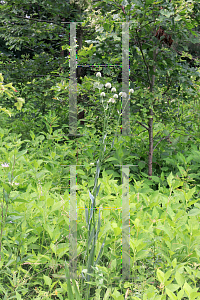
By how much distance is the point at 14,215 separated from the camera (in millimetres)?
1544

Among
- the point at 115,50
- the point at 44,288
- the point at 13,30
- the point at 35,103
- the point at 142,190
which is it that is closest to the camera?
the point at 44,288

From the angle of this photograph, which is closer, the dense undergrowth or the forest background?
the dense undergrowth

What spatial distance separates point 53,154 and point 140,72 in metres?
1.38

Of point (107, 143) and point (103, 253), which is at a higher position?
point (107, 143)

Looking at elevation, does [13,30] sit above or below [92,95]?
above

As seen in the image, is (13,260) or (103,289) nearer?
(13,260)

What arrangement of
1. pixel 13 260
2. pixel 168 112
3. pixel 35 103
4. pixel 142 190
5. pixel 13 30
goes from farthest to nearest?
pixel 35 103
pixel 13 30
pixel 168 112
pixel 142 190
pixel 13 260

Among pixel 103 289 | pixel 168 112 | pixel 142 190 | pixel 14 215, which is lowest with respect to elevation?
pixel 103 289

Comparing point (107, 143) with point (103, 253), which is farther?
point (107, 143)

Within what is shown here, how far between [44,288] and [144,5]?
2.41 m

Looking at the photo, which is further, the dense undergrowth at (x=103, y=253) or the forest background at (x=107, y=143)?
the forest background at (x=107, y=143)

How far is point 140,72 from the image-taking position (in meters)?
3.12

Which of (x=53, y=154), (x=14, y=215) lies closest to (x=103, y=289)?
(x=14, y=215)

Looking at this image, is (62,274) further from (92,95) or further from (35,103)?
→ (35,103)
